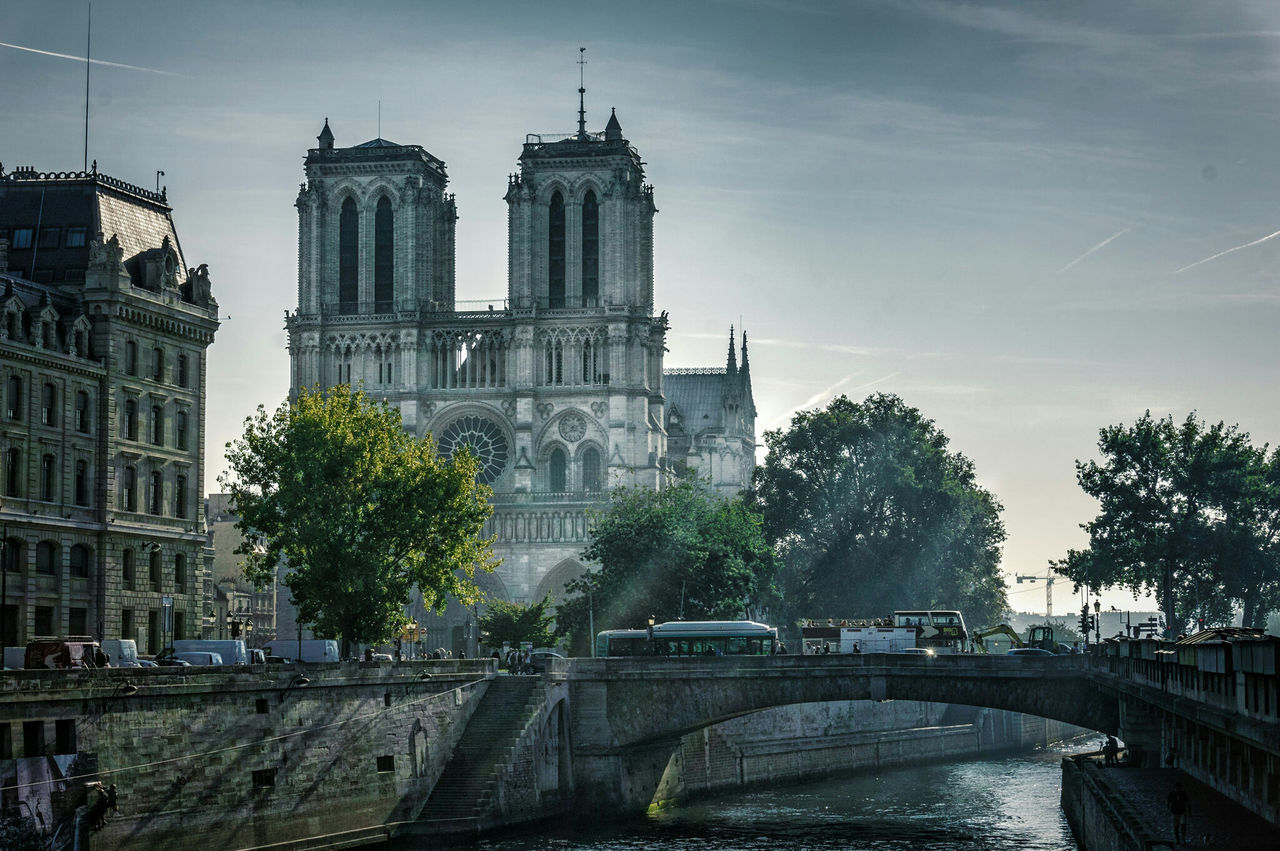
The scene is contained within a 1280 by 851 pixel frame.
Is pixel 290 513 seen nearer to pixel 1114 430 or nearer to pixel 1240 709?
pixel 1240 709

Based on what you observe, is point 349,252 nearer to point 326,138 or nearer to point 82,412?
point 326,138

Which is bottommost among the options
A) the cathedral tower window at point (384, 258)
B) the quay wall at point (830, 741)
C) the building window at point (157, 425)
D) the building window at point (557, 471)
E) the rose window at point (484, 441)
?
the quay wall at point (830, 741)

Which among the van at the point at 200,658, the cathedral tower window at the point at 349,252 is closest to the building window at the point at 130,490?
the van at the point at 200,658

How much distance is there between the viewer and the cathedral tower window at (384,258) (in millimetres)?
146250

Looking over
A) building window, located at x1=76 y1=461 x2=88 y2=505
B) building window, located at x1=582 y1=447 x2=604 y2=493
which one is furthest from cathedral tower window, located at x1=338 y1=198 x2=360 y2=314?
building window, located at x1=76 y1=461 x2=88 y2=505

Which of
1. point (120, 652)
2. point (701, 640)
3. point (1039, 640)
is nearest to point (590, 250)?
point (1039, 640)

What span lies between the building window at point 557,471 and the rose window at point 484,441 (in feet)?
11.9

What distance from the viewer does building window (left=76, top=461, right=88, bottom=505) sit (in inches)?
2790

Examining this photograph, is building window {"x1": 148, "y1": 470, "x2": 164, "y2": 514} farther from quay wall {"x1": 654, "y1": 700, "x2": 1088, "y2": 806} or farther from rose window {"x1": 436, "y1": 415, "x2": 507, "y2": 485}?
rose window {"x1": 436, "y1": 415, "x2": 507, "y2": 485}

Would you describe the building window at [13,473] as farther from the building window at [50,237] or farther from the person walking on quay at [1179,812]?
the person walking on quay at [1179,812]

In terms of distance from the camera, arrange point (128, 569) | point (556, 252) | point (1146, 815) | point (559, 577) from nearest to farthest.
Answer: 1. point (1146, 815)
2. point (128, 569)
3. point (559, 577)
4. point (556, 252)

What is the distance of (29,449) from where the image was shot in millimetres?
68062

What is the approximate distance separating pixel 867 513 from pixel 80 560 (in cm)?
7523

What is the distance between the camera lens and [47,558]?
6938 cm
